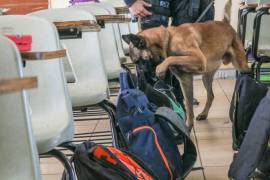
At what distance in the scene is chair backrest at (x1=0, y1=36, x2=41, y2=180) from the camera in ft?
3.22

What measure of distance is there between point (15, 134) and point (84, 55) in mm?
974

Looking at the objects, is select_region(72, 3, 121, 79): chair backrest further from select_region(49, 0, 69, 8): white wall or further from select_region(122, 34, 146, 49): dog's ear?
select_region(49, 0, 69, 8): white wall

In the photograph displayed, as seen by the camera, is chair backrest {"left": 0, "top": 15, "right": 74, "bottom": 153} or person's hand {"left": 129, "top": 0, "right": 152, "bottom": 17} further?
person's hand {"left": 129, "top": 0, "right": 152, "bottom": 17}

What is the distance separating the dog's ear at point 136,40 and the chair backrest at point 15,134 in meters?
1.67

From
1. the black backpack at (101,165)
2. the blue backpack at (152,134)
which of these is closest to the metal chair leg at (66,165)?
the black backpack at (101,165)

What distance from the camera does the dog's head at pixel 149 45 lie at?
2689mm

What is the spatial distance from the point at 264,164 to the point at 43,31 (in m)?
1.12

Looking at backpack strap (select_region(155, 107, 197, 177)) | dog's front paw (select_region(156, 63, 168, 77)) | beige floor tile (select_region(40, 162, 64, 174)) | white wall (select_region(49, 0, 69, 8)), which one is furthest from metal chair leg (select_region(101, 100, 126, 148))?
white wall (select_region(49, 0, 69, 8))

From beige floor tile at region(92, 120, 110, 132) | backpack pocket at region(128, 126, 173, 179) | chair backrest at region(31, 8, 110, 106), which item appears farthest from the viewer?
beige floor tile at region(92, 120, 110, 132)

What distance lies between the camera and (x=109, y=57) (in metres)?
2.54

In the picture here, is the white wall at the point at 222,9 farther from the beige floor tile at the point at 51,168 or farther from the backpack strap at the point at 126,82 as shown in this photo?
the beige floor tile at the point at 51,168

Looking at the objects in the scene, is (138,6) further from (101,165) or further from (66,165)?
(66,165)

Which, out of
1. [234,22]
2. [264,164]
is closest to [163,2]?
[264,164]

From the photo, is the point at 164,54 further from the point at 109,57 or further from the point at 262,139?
the point at 262,139
